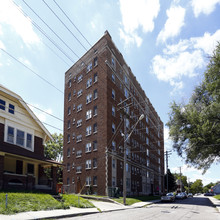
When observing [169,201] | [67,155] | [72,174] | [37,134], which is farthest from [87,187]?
[37,134]

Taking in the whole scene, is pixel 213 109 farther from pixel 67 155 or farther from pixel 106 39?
pixel 67 155

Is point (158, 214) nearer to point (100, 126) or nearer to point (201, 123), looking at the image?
point (201, 123)

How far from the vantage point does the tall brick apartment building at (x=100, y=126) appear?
34.1 m

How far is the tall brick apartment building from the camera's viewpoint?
112ft

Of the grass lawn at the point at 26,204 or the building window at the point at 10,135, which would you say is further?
the building window at the point at 10,135

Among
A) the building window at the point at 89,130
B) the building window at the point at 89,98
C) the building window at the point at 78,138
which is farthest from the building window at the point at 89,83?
the building window at the point at 78,138

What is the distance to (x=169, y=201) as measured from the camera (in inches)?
1296

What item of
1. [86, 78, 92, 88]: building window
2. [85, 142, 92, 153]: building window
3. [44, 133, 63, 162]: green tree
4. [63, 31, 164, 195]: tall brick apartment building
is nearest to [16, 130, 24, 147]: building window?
[63, 31, 164, 195]: tall brick apartment building

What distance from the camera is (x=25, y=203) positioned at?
14.9 metres

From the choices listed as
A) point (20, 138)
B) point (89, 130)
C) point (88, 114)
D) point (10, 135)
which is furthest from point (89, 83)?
point (10, 135)

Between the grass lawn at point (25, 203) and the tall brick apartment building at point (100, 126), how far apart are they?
1467 cm

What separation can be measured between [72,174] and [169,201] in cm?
1549

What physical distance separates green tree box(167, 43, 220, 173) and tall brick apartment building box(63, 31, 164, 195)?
20.9ft

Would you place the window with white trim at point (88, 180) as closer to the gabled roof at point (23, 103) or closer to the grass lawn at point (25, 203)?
the gabled roof at point (23, 103)
